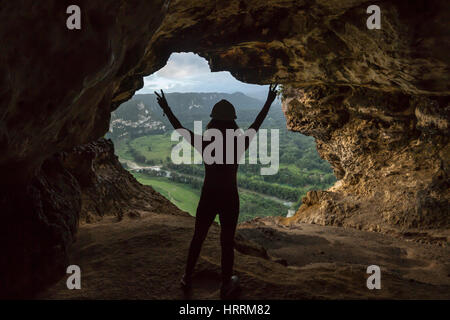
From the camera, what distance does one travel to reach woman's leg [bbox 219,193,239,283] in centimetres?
329

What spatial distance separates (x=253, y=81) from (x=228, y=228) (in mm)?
11172

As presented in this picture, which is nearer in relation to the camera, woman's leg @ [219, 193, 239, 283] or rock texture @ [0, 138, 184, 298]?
woman's leg @ [219, 193, 239, 283]

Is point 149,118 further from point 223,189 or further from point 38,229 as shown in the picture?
point 223,189

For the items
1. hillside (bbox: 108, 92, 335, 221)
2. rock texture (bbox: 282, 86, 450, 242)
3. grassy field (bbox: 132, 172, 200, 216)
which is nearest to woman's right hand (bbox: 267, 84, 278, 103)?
rock texture (bbox: 282, 86, 450, 242)

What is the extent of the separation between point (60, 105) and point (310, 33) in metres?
8.61

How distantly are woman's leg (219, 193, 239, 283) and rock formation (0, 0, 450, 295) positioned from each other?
2347 millimetres

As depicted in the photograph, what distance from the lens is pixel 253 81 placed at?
13.4 metres

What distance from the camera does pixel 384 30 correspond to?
707 cm

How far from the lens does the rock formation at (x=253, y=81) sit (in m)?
3.06

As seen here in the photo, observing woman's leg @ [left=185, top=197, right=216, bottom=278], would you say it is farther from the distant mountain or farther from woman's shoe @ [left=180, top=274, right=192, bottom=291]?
the distant mountain

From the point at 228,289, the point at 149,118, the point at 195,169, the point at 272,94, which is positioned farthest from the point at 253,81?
the point at 149,118

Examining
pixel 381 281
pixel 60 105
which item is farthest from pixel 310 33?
pixel 60 105

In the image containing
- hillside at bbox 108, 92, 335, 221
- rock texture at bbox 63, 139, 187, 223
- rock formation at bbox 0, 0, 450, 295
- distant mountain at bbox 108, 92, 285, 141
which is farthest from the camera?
distant mountain at bbox 108, 92, 285, 141

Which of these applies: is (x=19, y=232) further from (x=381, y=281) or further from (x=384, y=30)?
(x=384, y=30)
